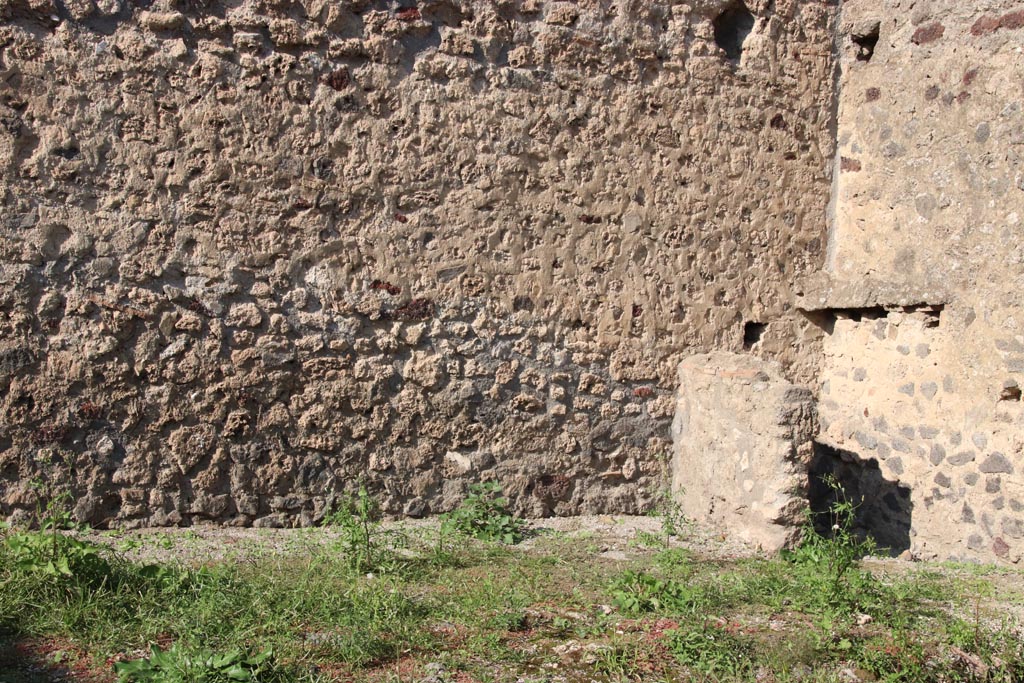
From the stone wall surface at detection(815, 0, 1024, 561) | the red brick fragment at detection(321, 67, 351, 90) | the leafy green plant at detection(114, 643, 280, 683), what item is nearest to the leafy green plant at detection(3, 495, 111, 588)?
the leafy green plant at detection(114, 643, 280, 683)

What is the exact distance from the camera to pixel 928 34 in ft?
19.1

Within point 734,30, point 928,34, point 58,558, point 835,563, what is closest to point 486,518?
point 835,563

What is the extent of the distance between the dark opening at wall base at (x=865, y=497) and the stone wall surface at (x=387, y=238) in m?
0.68

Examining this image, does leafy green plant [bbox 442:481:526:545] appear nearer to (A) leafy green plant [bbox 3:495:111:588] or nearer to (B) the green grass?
(B) the green grass

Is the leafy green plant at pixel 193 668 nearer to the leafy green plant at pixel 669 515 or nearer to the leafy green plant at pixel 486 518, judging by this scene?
the leafy green plant at pixel 486 518

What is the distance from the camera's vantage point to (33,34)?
4629 mm

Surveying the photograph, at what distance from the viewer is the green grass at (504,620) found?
3.43 m

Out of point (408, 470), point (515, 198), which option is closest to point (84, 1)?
point (515, 198)

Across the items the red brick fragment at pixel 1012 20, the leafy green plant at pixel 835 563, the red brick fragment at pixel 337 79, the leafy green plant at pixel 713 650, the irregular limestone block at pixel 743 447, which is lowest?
the leafy green plant at pixel 713 650

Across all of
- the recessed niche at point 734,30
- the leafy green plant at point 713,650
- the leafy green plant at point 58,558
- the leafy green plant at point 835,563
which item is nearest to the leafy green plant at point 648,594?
the leafy green plant at point 713,650

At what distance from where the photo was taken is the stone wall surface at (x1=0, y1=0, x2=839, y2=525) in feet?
15.5

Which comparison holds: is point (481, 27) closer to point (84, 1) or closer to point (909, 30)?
point (84, 1)

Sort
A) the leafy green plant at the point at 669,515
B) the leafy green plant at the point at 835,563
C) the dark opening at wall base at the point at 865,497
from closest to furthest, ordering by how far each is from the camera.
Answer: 1. the leafy green plant at the point at 835,563
2. the leafy green plant at the point at 669,515
3. the dark opening at wall base at the point at 865,497

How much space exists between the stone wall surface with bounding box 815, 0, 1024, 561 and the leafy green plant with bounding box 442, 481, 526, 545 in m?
2.30
